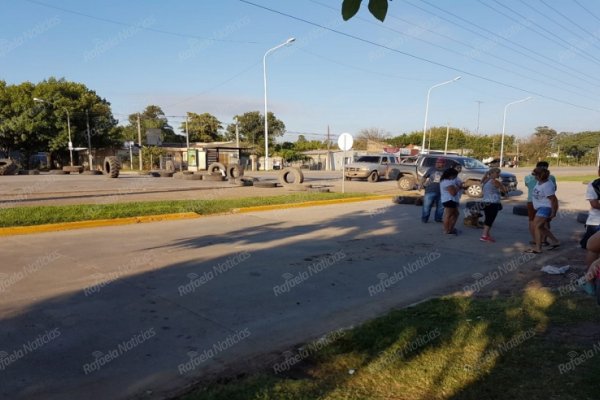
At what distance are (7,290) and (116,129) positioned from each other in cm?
4922

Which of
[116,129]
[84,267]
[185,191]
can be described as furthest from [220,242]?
[116,129]

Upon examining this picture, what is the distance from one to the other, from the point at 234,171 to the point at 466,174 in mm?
12994

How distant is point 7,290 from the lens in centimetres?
539

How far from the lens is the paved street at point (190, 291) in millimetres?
3676

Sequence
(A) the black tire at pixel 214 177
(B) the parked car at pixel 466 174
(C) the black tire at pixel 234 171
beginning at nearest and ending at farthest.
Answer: (B) the parked car at pixel 466 174 < (A) the black tire at pixel 214 177 < (C) the black tire at pixel 234 171

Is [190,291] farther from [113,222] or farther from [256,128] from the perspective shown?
[256,128]

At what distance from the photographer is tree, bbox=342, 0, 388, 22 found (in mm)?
2135

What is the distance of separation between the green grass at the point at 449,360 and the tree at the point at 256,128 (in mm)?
61906

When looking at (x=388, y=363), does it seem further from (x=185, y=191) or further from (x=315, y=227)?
(x=185, y=191)

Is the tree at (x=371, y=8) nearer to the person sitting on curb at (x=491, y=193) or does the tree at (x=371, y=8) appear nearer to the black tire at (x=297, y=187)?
the person sitting on curb at (x=491, y=193)

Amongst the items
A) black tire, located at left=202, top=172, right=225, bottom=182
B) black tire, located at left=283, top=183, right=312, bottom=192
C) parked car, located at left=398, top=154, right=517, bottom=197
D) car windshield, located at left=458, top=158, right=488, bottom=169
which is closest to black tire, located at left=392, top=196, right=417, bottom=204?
parked car, located at left=398, top=154, right=517, bottom=197

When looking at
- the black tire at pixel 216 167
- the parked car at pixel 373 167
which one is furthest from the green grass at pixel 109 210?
the parked car at pixel 373 167

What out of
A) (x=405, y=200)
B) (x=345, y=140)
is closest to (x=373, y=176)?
(x=345, y=140)

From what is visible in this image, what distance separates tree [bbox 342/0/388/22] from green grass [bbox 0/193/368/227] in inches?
366
